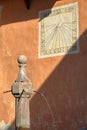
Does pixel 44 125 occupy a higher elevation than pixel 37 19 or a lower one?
lower

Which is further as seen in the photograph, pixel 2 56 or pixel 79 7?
pixel 2 56

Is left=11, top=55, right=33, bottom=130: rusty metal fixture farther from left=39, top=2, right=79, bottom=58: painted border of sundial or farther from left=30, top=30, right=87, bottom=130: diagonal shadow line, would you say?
left=39, top=2, right=79, bottom=58: painted border of sundial

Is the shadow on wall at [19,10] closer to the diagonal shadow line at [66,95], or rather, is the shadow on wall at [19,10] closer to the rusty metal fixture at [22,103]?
the diagonal shadow line at [66,95]

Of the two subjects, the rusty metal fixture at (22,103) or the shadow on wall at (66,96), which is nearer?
the rusty metal fixture at (22,103)

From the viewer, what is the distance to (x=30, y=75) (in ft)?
29.6

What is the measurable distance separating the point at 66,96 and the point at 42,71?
2.56ft

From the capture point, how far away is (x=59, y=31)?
866cm

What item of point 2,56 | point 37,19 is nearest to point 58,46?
point 37,19

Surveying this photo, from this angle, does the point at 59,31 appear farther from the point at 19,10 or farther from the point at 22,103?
the point at 22,103

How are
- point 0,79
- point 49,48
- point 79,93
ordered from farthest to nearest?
1. point 0,79
2. point 49,48
3. point 79,93

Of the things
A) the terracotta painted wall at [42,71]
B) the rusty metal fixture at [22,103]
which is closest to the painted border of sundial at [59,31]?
the terracotta painted wall at [42,71]

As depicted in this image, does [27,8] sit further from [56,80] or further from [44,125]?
[44,125]

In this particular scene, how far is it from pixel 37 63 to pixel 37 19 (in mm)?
911

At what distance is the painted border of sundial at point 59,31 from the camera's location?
27.7 feet
